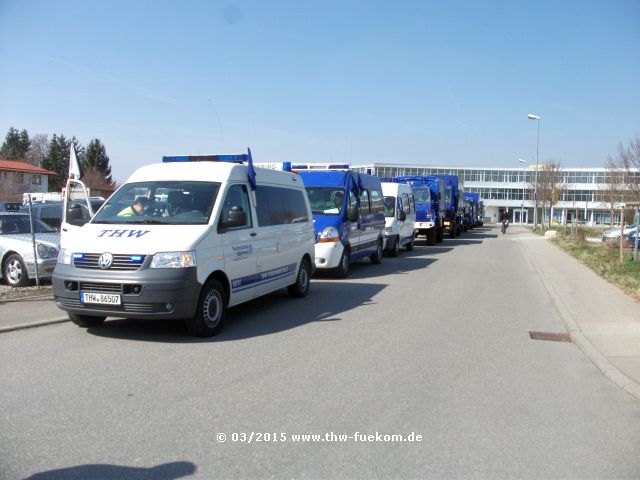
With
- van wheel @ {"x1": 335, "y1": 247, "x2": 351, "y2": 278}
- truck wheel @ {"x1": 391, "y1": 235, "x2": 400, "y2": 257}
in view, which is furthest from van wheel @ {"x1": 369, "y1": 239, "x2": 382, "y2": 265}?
van wheel @ {"x1": 335, "y1": 247, "x2": 351, "y2": 278}

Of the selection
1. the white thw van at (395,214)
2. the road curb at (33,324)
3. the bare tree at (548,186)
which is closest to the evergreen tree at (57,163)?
the bare tree at (548,186)

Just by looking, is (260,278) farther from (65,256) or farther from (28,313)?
(28,313)

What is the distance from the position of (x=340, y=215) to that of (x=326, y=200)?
2.08ft

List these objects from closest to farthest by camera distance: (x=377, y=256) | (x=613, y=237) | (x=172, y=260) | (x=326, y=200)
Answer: (x=172, y=260) < (x=326, y=200) < (x=377, y=256) < (x=613, y=237)

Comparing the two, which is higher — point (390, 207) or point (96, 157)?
point (96, 157)

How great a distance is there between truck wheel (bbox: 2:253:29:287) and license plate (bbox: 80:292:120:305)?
4.73 m

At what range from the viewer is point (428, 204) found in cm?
2631

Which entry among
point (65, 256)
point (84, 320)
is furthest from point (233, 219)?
point (84, 320)

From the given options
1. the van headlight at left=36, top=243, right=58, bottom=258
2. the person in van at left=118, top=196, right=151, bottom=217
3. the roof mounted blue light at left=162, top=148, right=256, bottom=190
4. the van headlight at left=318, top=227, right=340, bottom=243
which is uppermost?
the roof mounted blue light at left=162, top=148, right=256, bottom=190

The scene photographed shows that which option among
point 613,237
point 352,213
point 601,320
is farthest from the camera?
point 613,237

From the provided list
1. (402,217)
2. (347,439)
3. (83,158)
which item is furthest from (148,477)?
(83,158)

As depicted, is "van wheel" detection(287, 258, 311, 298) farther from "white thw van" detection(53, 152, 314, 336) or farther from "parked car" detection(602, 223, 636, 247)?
"parked car" detection(602, 223, 636, 247)

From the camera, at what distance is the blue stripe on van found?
784cm

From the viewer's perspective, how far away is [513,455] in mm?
4008
